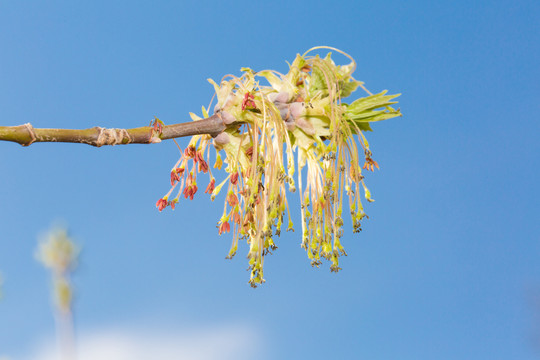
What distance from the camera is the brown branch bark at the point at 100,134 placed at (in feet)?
5.85

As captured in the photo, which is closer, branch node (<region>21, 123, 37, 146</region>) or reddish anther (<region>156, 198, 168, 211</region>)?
branch node (<region>21, 123, 37, 146</region>)

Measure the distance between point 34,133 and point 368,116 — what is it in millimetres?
1619

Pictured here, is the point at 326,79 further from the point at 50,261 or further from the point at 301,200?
the point at 50,261

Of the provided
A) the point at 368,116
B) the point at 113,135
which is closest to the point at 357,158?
the point at 368,116

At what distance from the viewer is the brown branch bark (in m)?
1.78

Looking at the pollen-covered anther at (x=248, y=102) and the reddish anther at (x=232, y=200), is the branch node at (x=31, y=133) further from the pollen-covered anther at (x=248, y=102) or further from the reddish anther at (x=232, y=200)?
the reddish anther at (x=232, y=200)

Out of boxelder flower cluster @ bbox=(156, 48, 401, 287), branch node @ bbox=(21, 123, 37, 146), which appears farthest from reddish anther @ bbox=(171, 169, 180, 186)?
branch node @ bbox=(21, 123, 37, 146)

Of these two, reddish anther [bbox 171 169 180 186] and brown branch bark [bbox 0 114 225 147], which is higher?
reddish anther [bbox 171 169 180 186]

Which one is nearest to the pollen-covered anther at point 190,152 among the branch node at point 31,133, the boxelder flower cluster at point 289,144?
the boxelder flower cluster at point 289,144

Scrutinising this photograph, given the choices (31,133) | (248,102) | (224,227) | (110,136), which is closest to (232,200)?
(224,227)

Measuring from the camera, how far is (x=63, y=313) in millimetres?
10641

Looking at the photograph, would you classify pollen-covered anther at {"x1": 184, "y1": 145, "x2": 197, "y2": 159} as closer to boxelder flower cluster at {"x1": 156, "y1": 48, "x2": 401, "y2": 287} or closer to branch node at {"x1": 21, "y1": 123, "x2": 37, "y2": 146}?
boxelder flower cluster at {"x1": 156, "y1": 48, "x2": 401, "y2": 287}

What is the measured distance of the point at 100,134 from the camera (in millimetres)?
1968

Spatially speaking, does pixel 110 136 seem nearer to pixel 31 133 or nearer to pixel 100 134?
pixel 100 134
